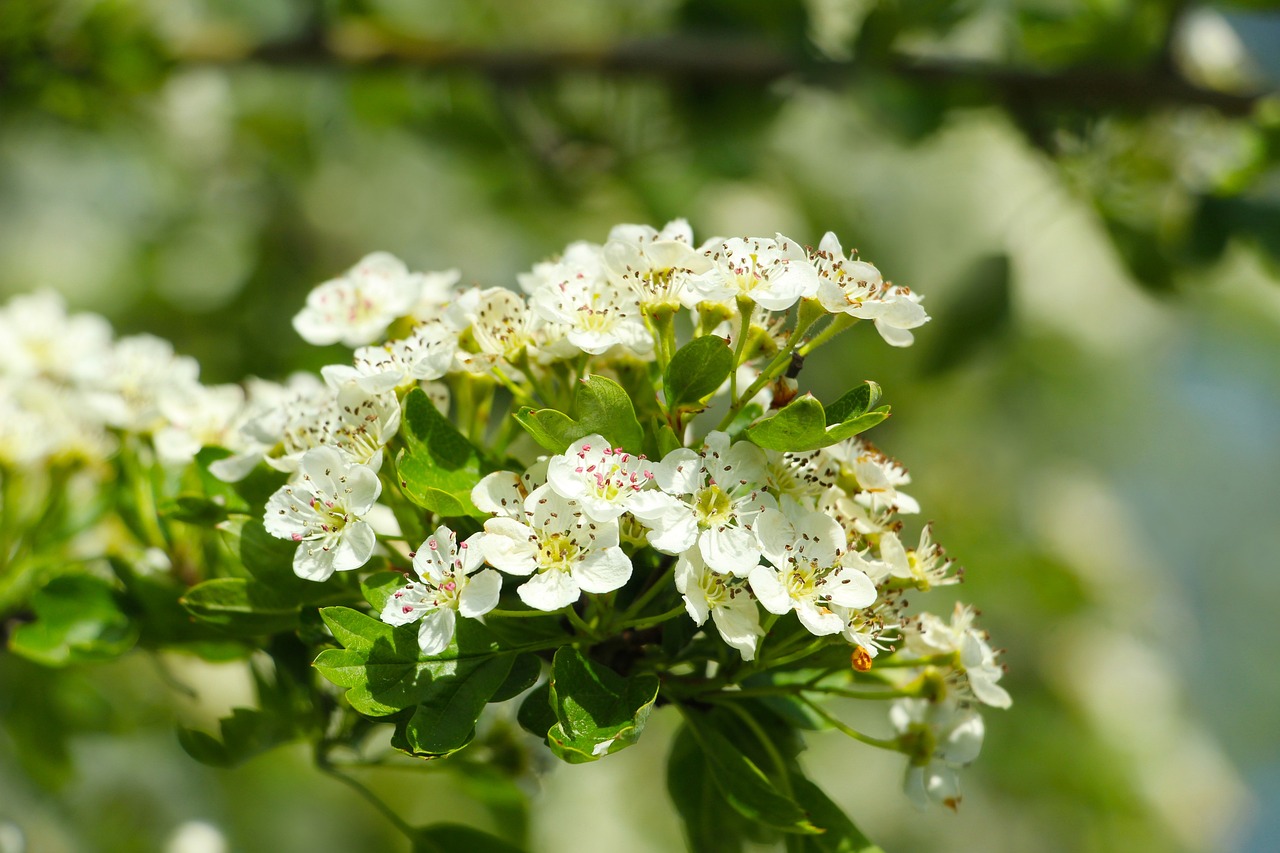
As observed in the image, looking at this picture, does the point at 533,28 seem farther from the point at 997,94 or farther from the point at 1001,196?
the point at 997,94

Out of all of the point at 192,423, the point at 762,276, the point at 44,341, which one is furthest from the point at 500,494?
the point at 44,341

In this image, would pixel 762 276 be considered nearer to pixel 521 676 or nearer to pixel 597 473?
pixel 597 473

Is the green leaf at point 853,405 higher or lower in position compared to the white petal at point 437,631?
higher

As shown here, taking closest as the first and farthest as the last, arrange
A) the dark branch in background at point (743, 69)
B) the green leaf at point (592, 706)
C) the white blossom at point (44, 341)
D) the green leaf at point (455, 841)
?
the green leaf at point (592, 706), the green leaf at point (455, 841), the white blossom at point (44, 341), the dark branch in background at point (743, 69)

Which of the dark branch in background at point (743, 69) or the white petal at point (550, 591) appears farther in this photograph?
the dark branch in background at point (743, 69)

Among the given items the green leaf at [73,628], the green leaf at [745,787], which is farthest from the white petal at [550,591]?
the green leaf at [73,628]

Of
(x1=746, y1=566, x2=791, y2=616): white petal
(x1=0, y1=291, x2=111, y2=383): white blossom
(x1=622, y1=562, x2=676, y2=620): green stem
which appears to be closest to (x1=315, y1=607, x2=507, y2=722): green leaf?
(x1=622, y1=562, x2=676, y2=620): green stem

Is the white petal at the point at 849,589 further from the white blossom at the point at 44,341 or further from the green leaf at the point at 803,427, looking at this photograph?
the white blossom at the point at 44,341
